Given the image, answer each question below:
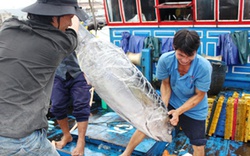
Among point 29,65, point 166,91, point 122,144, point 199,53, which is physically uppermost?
point 29,65

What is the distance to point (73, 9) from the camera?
1706 millimetres

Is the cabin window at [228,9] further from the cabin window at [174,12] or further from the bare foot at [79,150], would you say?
the bare foot at [79,150]

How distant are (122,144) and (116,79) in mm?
1269

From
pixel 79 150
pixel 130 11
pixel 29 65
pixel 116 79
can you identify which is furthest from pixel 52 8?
pixel 130 11

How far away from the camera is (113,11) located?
22.3 feet

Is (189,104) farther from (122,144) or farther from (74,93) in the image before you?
(74,93)

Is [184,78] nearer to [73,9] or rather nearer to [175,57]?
[175,57]

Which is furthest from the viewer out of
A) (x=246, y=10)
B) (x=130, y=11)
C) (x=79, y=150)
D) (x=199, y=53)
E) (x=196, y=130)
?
(x=130, y=11)

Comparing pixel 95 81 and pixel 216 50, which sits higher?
pixel 95 81

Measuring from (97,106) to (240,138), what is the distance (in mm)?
3156

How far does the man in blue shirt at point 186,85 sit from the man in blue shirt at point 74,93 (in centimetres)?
58

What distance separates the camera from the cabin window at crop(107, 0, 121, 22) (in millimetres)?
6699

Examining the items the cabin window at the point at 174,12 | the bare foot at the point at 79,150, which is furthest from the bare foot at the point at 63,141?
the cabin window at the point at 174,12

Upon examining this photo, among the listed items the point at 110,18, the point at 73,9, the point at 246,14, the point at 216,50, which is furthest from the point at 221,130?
the point at 110,18
